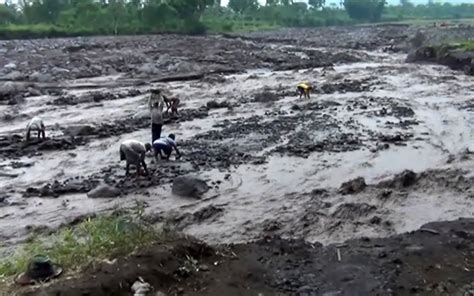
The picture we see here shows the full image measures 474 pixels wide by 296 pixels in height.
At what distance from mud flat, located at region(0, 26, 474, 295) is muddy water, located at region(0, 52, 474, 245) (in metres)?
0.04

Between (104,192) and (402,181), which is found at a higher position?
(402,181)

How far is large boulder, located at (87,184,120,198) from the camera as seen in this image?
11070mm

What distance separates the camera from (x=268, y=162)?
1335 centimetres

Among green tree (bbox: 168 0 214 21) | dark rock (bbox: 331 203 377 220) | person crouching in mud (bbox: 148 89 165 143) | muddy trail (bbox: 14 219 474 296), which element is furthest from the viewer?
green tree (bbox: 168 0 214 21)

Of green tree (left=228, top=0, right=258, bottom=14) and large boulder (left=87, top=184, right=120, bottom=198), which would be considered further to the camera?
green tree (left=228, top=0, right=258, bottom=14)

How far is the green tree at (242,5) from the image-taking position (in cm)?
9706

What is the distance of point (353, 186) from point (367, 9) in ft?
327

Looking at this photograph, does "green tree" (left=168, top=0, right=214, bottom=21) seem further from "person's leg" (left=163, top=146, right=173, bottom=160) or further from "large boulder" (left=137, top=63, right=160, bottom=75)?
"person's leg" (left=163, top=146, right=173, bottom=160)

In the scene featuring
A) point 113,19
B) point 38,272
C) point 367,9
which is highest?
point 367,9

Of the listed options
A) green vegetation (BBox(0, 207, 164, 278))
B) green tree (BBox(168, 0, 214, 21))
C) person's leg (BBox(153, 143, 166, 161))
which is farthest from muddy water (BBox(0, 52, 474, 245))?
green tree (BBox(168, 0, 214, 21))

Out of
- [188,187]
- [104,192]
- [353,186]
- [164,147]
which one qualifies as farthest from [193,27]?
[353,186]

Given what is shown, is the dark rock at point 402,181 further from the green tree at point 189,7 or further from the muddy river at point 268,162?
the green tree at point 189,7

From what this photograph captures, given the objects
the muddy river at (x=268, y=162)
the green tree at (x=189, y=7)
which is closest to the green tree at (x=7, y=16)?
the green tree at (x=189, y=7)

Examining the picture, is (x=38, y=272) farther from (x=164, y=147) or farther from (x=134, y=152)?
(x=164, y=147)
